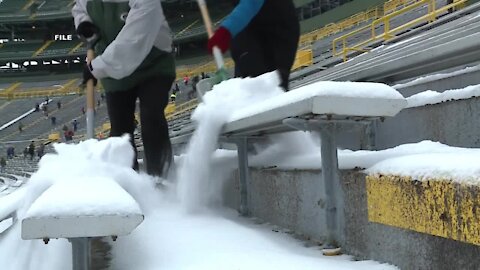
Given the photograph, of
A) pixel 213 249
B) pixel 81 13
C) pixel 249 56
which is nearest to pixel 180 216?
pixel 213 249

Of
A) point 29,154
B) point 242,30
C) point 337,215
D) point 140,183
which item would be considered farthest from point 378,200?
point 29,154

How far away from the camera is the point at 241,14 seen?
236cm

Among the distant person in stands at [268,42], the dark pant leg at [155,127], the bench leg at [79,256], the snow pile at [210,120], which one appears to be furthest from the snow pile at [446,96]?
the bench leg at [79,256]

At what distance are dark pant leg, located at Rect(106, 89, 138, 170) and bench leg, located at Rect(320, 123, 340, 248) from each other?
5.34ft

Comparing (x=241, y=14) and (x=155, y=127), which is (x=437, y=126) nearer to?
(x=241, y=14)

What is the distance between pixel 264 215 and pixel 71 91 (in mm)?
31940

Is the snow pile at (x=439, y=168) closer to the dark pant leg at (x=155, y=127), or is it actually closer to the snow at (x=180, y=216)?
the snow at (x=180, y=216)

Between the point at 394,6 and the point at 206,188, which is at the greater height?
the point at 394,6

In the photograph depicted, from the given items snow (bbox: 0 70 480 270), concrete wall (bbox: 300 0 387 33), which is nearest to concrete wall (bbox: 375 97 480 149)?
snow (bbox: 0 70 480 270)

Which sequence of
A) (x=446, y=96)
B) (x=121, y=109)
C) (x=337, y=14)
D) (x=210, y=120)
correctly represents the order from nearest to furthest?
(x=446, y=96)
(x=210, y=120)
(x=121, y=109)
(x=337, y=14)

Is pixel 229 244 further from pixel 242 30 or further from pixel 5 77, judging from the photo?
pixel 5 77

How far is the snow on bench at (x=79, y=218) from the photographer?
96cm

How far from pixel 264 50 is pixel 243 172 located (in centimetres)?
79

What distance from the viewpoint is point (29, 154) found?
21.9 metres
